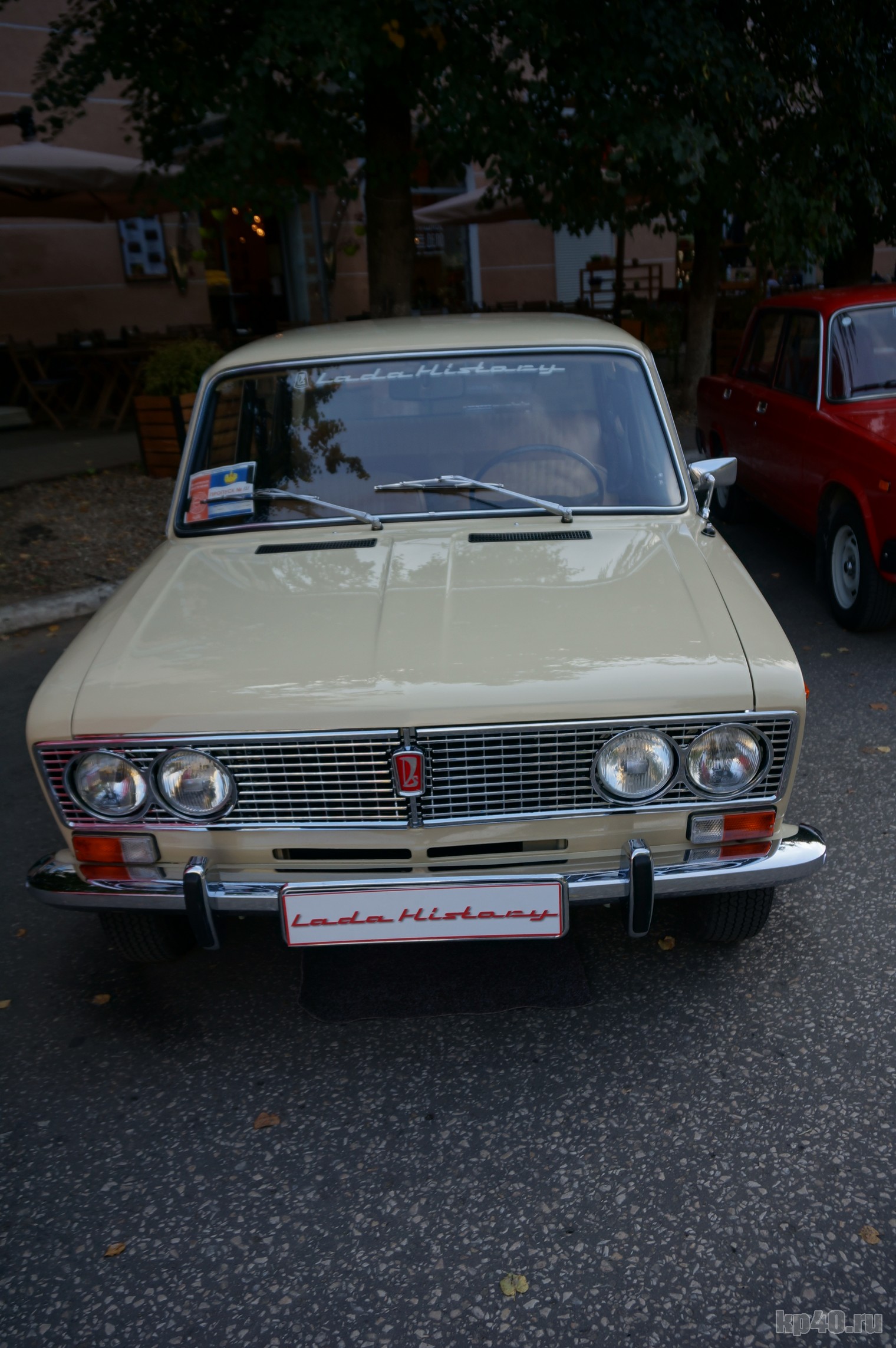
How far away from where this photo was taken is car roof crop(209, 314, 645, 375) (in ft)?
11.8

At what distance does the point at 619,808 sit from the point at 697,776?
0.21 metres

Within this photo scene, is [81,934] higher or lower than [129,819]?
A: lower

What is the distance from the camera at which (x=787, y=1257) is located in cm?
216

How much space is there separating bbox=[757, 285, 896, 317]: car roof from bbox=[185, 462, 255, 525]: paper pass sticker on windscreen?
4.15 metres

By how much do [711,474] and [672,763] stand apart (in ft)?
4.96

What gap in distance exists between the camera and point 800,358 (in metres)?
6.31

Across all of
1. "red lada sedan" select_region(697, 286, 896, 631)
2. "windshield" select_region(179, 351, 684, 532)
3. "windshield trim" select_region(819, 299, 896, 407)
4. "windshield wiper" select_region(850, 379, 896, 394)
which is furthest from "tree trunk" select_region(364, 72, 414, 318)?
"windshield" select_region(179, 351, 684, 532)

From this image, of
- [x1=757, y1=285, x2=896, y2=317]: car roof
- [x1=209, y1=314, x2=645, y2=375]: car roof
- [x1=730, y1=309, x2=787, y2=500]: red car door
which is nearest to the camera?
[x1=209, y1=314, x2=645, y2=375]: car roof

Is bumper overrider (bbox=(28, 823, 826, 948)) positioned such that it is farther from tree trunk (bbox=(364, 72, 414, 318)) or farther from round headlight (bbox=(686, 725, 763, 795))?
tree trunk (bbox=(364, 72, 414, 318))

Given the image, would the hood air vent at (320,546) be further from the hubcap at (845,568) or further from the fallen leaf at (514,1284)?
the hubcap at (845,568)

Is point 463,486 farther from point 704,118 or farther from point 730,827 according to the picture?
point 704,118

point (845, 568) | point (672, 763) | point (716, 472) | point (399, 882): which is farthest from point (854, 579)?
point (399, 882)

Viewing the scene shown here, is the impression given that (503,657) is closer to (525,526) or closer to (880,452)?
(525,526)

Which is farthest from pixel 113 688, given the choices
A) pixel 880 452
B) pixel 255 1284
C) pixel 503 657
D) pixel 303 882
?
pixel 880 452
